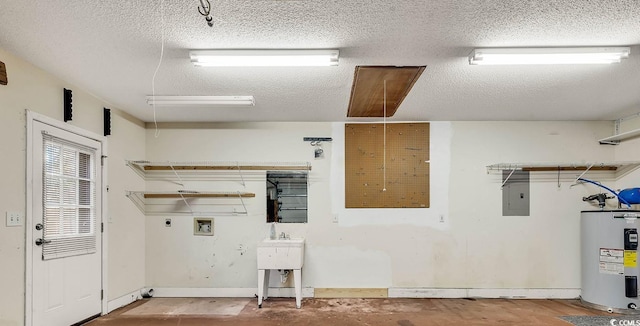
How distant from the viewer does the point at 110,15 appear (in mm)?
2305

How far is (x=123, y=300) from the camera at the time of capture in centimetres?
463

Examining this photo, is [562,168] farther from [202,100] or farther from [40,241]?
[40,241]

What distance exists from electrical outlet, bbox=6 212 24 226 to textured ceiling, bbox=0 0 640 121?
1.22 m

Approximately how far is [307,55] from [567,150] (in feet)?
13.9

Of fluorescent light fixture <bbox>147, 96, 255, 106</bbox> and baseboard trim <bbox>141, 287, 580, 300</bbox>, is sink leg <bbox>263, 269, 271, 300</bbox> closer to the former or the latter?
baseboard trim <bbox>141, 287, 580, 300</bbox>

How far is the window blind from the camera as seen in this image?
3.38 metres

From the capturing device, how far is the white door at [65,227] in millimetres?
3230

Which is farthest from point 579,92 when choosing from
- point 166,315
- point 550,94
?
point 166,315

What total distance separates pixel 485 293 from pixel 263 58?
13.9ft

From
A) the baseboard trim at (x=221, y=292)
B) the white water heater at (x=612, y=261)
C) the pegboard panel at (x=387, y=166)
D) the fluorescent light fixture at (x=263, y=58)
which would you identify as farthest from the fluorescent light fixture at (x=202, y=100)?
the white water heater at (x=612, y=261)

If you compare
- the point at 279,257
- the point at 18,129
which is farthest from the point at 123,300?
the point at 18,129

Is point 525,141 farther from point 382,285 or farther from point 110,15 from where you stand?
point 110,15

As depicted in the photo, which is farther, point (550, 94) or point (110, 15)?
point (550, 94)

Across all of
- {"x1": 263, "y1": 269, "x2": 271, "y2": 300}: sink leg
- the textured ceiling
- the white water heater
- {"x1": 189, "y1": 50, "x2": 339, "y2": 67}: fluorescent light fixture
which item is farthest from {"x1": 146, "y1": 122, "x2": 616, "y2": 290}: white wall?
{"x1": 189, "y1": 50, "x2": 339, "y2": 67}: fluorescent light fixture
